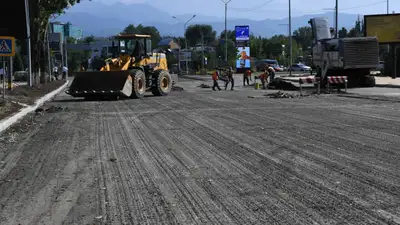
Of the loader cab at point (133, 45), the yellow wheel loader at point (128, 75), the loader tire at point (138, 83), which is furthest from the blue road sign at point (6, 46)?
the loader cab at point (133, 45)

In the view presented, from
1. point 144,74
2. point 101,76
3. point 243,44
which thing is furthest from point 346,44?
point 243,44

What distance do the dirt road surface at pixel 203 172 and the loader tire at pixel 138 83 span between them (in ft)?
32.4

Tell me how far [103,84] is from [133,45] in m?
3.54

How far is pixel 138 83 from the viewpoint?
2458 centimetres

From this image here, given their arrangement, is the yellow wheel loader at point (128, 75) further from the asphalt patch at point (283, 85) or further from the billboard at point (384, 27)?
the billboard at point (384, 27)

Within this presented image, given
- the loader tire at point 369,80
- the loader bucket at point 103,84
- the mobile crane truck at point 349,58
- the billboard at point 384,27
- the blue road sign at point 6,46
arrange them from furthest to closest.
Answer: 1. the billboard at point 384,27
2. the loader tire at point 369,80
3. the mobile crane truck at point 349,58
4. the loader bucket at point 103,84
5. the blue road sign at point 6,46

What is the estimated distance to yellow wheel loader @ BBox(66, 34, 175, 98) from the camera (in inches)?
920

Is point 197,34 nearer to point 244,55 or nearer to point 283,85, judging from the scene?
point 244,55

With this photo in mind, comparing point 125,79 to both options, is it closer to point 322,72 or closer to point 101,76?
point 101,76

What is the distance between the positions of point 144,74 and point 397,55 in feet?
107

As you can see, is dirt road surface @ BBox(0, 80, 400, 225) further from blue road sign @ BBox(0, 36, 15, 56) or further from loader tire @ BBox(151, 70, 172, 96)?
loader tire @ BBox(151, 70, 172, 96)

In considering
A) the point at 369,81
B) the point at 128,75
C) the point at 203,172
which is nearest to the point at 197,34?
the point at 369,81

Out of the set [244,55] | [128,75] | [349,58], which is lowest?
[128,75]

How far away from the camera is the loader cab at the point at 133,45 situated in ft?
84.5
